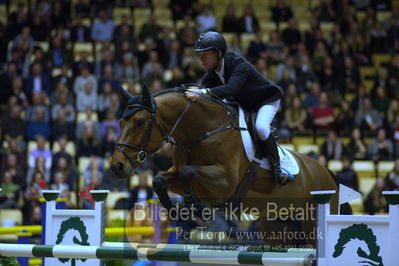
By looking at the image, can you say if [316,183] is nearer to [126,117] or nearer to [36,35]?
[126,117]

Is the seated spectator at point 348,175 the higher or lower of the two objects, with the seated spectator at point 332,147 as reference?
lower

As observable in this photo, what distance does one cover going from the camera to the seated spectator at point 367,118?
12.4 metres

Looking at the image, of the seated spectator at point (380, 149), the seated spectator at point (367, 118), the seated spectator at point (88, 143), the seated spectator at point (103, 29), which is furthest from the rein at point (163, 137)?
the seated spectator at point (103, 29)

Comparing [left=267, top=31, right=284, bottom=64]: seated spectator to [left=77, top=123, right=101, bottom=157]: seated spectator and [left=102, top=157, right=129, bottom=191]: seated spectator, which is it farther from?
[left=102, top=157, right=129, bottom=191]: seated spectator

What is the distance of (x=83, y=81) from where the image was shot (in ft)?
41.2

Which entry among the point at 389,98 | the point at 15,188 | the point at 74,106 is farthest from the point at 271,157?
the point at 389,98

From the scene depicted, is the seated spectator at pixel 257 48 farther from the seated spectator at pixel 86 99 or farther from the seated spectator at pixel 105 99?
the seated spectator at pixel 86 99

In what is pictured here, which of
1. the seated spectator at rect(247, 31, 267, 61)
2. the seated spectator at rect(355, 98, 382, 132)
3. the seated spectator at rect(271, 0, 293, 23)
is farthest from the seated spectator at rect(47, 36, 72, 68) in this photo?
the seated spectator at rect(355, 98, 382, 132)

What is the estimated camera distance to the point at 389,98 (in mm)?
13133

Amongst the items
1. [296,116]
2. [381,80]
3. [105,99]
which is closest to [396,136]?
[296,116]

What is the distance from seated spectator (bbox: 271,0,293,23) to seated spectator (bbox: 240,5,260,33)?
0.68 m

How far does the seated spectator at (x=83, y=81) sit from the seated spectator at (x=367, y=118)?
443cm

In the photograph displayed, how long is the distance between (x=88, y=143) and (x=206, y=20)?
4317 millimetres

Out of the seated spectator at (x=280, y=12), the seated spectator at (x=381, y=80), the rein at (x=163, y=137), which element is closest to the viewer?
the rein at (x=163, y=137)
